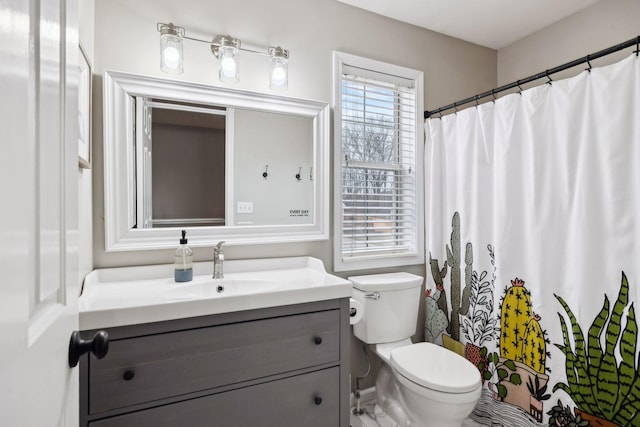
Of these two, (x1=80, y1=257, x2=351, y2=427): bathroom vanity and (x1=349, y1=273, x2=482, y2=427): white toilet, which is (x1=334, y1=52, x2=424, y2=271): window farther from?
(x1=80, y1=257, x2=351, y2=427): bathroom vanity

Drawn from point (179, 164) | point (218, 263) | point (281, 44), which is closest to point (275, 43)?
point (281, 44)

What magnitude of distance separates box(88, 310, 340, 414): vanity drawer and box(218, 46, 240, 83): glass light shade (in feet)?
3.99

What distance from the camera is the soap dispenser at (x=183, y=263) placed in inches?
61.5

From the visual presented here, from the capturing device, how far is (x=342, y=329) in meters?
1.51

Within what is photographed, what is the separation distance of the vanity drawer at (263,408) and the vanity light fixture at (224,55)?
146 cm

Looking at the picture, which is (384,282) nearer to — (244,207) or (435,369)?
(435,369)

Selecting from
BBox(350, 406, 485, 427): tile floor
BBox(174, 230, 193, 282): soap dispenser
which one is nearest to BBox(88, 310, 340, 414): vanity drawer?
BBox(174, 230, 193, 282): soap dispenser

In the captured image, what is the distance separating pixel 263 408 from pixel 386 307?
0.90m

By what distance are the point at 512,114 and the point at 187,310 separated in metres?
1.89

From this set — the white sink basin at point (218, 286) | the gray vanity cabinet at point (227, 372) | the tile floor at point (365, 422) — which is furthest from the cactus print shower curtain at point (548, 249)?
the white sink basin at point (218, 286)

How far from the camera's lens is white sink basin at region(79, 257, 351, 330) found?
44.6 inches

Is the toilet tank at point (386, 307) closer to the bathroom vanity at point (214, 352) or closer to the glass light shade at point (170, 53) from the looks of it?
the bathroom vanity at point (214, 352)

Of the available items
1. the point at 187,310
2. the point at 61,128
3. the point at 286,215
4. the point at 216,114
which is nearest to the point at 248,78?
the point at 216,114

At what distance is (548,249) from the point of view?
1674 millimetres
